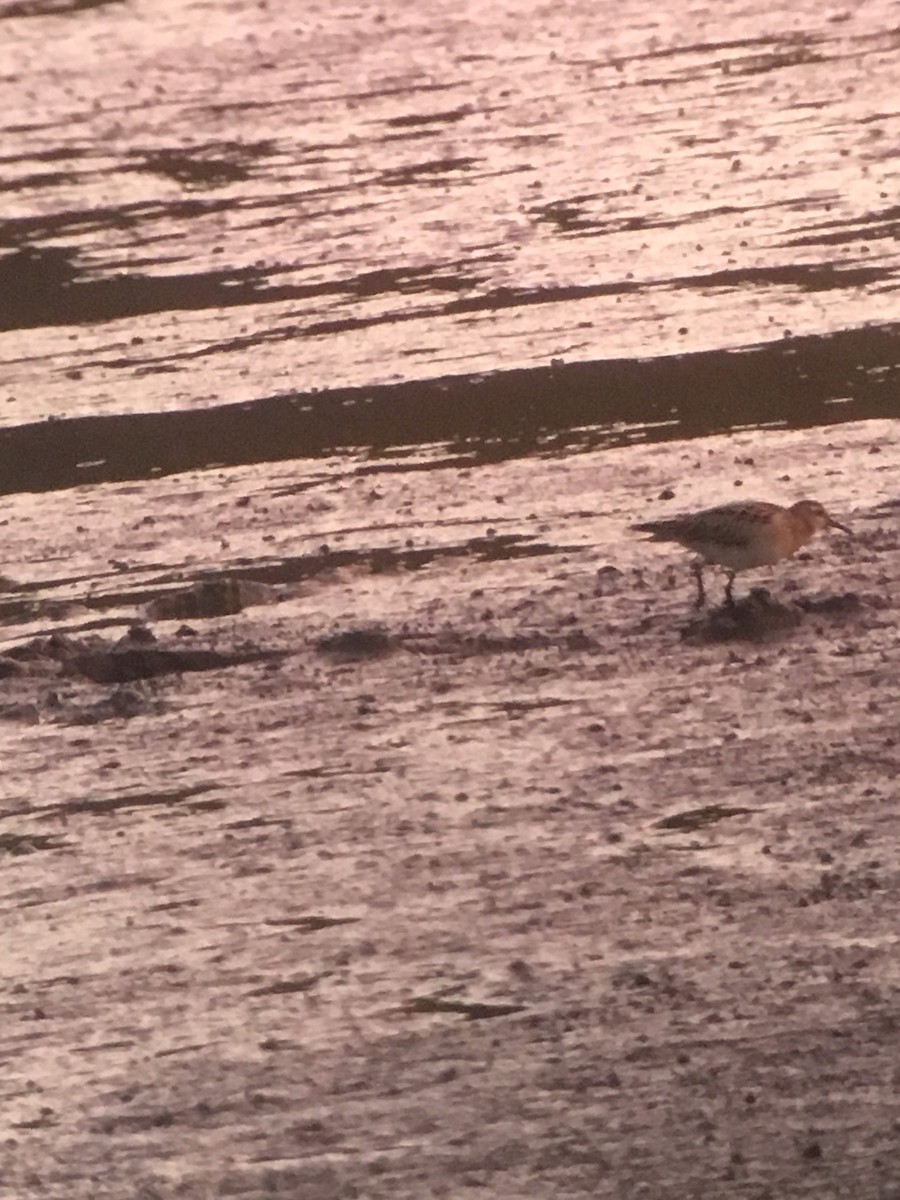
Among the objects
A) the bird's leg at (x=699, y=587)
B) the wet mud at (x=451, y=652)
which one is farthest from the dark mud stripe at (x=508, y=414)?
the bird's leg at (x=699, y=587)

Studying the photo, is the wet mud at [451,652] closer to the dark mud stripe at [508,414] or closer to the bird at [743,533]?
the dark mud stripe at [508,414]

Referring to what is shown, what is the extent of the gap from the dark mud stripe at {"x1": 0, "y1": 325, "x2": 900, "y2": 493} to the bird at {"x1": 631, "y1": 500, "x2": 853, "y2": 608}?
27.5 inches

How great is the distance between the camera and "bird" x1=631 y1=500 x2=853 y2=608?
3811 millimetres

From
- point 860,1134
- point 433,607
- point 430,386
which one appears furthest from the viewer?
point 430,386

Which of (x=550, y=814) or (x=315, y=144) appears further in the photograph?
(x=315, y=144)

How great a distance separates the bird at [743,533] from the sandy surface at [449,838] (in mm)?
138

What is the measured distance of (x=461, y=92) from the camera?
22.5 feet

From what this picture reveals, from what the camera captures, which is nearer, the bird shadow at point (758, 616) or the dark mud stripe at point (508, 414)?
the bird shadow at point (758, 616)

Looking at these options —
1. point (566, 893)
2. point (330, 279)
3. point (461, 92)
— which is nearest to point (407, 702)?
point (566, 893)

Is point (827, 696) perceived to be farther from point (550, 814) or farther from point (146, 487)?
point (146, 487)

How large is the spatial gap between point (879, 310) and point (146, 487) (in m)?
2.26

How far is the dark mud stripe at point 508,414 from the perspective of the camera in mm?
4695

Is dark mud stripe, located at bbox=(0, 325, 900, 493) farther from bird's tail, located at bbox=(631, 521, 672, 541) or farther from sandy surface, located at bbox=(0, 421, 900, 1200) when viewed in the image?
bird's tail, located at bbox=(631, 521, 672, 541)

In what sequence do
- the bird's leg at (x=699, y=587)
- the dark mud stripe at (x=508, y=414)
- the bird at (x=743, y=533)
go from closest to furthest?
the bird at (x=743, y=533) < the bird's leg at (x=699, y=587) < the dark mud stripe at (x=508, y=414)
